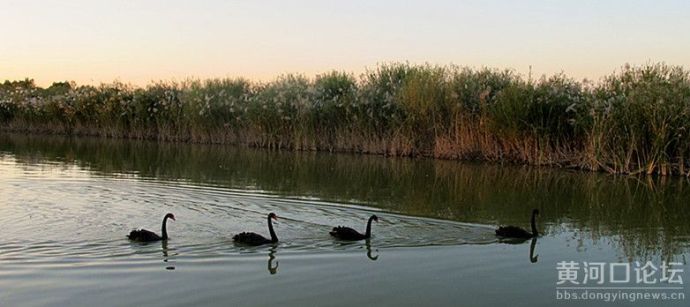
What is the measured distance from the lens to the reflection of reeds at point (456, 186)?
12969 millimetres

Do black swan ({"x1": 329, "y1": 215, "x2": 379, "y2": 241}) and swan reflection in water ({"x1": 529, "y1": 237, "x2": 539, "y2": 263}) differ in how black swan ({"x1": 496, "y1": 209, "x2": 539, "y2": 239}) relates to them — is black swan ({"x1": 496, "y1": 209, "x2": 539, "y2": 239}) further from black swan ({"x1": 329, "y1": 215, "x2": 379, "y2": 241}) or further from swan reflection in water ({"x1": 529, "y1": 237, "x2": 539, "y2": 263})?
black swan ({"x1": 329, "y1": 215, "x2": 379, "y2": 241})

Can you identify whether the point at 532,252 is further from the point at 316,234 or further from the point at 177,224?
the point at 177,224

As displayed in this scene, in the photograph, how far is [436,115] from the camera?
28172mm

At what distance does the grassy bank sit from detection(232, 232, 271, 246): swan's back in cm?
1497

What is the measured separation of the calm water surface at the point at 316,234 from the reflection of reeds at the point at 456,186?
0.23ft

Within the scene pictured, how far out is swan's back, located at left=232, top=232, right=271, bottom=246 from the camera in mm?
10148

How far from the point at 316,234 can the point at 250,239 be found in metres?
1.35

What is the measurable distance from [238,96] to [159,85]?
6037 millimetres

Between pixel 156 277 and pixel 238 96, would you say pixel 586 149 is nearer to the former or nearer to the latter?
pixel 156 277

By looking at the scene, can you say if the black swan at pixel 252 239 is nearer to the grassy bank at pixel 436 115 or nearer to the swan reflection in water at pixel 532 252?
the swan reflection in water at pixel 532 252

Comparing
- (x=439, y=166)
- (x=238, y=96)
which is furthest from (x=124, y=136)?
(x=439, y=166)

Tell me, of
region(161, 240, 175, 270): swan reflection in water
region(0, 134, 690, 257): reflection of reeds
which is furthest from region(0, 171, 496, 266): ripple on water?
region(0, 134, 690, 257): reflection of reeds

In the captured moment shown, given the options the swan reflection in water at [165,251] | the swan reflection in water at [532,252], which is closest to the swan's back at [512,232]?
the swan reflection in water at [532,252]

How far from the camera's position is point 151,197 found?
597 inches
